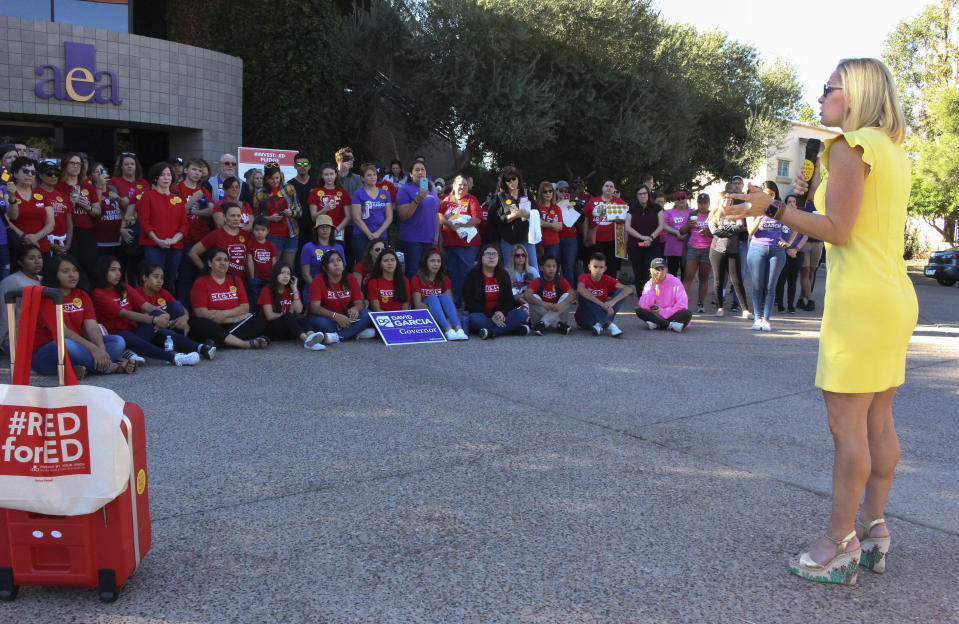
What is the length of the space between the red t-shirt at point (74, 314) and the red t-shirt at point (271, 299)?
71.2 inches

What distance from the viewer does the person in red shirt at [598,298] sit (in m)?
9.64

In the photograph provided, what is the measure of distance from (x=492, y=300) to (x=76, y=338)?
451cm

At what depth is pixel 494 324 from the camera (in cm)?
932

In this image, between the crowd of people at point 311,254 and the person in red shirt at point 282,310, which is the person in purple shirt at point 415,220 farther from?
the person in red shirt at point 282,310

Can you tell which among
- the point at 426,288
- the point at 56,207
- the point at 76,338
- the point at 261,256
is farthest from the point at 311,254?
the point at 76,338

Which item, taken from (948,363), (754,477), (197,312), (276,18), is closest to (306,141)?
(276,18)

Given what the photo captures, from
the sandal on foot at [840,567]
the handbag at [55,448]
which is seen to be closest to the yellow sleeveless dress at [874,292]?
the sandal on foot at [840,567]

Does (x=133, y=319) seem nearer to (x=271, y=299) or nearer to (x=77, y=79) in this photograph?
(x=271, y=299)

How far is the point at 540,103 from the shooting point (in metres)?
16.3

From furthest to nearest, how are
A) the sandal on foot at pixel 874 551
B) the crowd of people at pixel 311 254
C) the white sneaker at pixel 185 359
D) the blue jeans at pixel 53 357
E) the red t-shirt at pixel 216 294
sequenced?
the red t-shirt at pixel 216 294 → the crowd of people at pixel 311 254 → the white sneaker at pixel 185 359 → the blue jeans at pixel 53 357 → the sandal on foot at pixel 874 551

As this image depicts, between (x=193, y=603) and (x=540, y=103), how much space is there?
1463 cm

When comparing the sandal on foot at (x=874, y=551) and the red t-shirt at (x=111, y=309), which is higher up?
the red t-shirt at (x=111, y=309)

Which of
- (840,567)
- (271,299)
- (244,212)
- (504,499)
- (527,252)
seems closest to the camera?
(840,567)

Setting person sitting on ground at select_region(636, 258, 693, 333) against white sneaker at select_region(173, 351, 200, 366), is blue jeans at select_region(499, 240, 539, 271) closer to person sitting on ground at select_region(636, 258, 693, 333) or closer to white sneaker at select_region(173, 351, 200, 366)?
person sitting on ground at select_region(636, 258, 693, 333)
